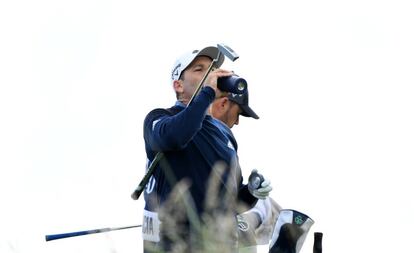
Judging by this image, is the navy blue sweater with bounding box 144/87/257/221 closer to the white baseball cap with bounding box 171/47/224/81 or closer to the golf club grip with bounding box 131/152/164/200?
the golf club grip with bounding box 131/152/164/200

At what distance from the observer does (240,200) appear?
209 inches

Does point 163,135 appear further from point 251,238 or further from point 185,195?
point 251,238

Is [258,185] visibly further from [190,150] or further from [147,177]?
[147,177]

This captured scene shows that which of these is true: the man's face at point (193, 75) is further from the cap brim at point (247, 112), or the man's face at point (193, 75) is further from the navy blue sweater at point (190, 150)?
the cap brim at point (247, 112)

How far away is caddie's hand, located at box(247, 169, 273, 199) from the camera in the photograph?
203 inches

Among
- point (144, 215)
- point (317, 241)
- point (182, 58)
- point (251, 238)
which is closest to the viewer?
point (317, 241)

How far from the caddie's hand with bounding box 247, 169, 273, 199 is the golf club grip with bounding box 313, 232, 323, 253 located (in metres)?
1.16

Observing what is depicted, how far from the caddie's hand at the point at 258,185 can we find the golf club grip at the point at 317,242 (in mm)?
1157

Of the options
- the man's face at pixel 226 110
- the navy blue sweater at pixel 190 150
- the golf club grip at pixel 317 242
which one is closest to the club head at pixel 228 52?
the navy blue sweater at pixel 190 150

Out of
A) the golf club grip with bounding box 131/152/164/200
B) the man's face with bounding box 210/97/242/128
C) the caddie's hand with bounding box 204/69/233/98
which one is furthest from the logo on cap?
the man's face with bounding box 210/97/242/128

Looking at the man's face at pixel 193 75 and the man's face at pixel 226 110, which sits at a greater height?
the man's face at pixel 193 75

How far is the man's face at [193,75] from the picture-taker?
5.38 m

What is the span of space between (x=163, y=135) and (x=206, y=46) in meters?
0.77

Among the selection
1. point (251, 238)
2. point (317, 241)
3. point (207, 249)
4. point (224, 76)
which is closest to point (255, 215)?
point (251, 238)
